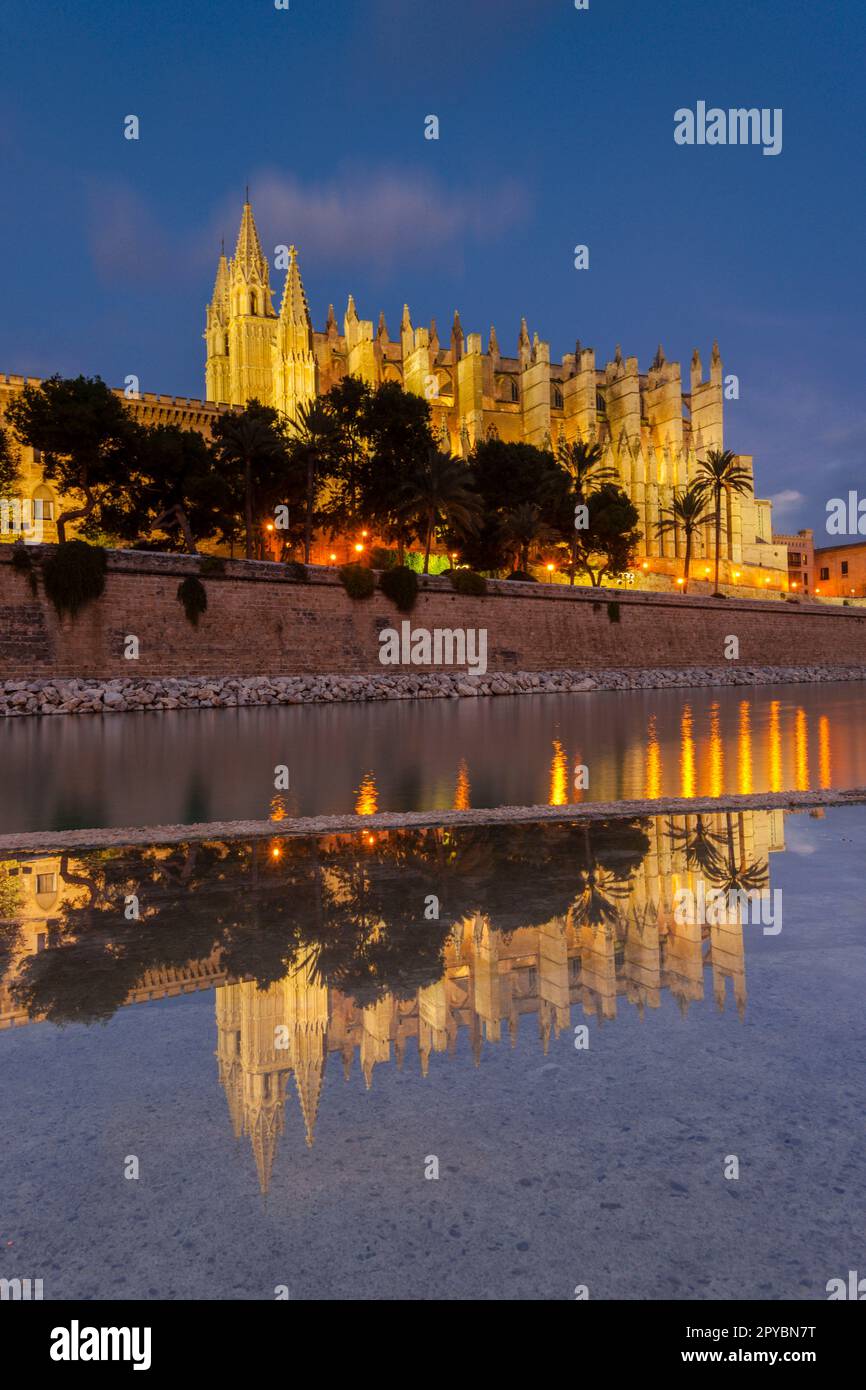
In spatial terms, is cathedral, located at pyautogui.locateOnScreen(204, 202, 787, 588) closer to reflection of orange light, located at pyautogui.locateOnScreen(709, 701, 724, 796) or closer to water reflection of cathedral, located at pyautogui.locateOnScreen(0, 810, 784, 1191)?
reflection of orange light, located at pyautogui.locateOnScreen(709, 701, 724, 796)

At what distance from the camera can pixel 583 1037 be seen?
314 centimetres

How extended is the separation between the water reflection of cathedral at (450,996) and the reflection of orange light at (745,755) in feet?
17.5

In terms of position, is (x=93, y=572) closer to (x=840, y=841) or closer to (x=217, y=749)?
(x=217, y=749)

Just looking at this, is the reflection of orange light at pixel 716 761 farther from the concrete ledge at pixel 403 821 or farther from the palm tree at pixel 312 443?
the palm tree at pixel 312 443

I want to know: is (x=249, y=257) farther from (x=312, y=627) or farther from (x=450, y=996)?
(x=450, y=996)

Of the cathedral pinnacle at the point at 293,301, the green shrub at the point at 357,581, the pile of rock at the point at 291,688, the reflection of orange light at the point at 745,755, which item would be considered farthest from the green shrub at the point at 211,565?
the cathedral pinnacle at the point at 293,301

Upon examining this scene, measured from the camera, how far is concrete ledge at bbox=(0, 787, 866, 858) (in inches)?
283

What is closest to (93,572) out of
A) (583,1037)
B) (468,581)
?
(468,581)

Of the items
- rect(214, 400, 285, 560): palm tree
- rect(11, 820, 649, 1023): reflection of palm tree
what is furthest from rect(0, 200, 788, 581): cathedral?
rect(11, 820, 649, 1023): reflection of palm tree

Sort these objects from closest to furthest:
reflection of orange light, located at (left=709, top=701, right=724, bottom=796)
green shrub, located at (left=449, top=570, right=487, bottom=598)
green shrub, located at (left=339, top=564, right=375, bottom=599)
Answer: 1. reflection of orange light, located at (left=709, top=701, right=724, bottom=796)
2. green shrub, located at (left=339, top=564, right=375, bottom=599)
3. green shrub, located at (left=449, top=570, right=487, bottom=598)

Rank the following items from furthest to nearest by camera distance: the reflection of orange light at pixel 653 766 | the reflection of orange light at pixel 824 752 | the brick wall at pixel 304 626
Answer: the brick wall at pixel 304 626, the reflection of orange light at pixel 824 752, the reflection of orange light at pixel 653 766

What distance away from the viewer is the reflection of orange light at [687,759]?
33.2 ft

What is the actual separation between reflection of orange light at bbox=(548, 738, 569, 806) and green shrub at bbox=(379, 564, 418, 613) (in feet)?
69.2

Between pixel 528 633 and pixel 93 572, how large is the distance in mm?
19113
